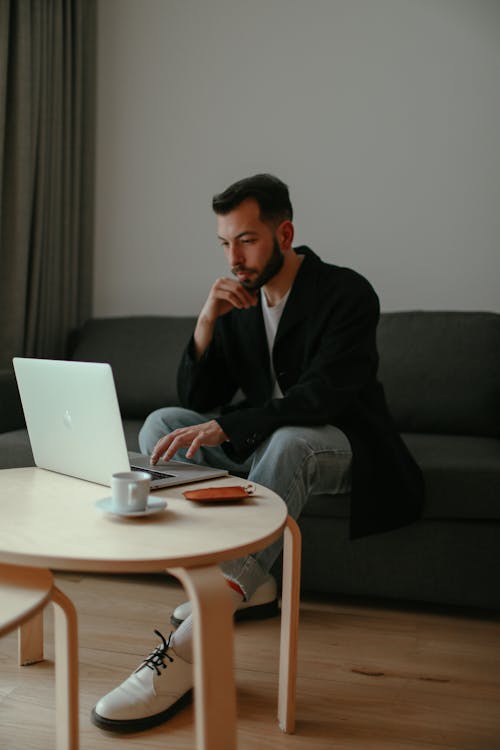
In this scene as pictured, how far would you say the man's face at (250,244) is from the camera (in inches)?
66.4

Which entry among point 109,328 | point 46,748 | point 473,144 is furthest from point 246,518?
point 473,144

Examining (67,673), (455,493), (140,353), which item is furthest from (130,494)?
(140,353)

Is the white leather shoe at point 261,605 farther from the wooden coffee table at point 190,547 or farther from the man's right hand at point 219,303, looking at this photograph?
the man's right hand at point 219,303

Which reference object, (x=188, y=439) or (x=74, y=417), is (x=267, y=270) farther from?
(x=74, y=417)

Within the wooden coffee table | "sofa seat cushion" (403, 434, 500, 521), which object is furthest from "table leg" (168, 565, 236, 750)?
"sofa seat cushion" (403, 434, 500, 521)

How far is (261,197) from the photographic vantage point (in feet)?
5.57

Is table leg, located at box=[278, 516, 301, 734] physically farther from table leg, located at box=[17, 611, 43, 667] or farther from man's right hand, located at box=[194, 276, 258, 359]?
man's right hand, located at box=[194, 276, 258, 359]

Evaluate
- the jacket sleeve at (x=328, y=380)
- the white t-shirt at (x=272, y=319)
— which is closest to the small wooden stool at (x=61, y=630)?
the jacket sleeve at (x=328, y=380)

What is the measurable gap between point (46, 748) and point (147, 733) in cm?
17

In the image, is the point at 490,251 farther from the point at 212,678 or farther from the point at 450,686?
the point at 212,678

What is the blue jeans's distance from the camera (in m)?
1.34

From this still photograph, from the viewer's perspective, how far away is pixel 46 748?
47.5 inches

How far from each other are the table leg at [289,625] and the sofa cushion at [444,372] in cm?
109

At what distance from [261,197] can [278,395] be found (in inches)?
19.7
